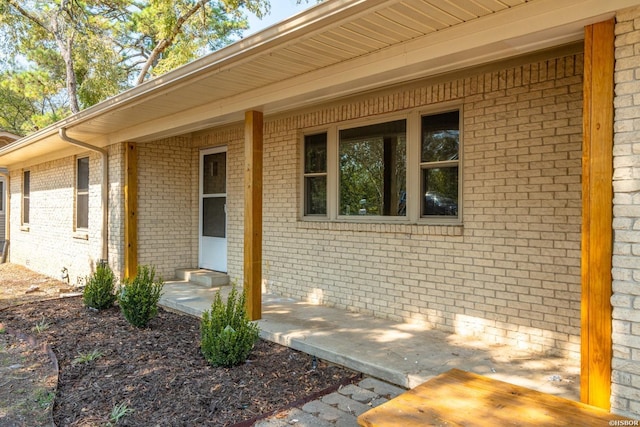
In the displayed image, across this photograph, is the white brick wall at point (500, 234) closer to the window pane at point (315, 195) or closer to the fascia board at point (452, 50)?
the window pane at point (315, 195)

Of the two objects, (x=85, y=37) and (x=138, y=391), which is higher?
(x=85, y=37)

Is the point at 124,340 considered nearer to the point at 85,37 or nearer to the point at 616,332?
the point at 616,332

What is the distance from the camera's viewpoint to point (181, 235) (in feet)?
25.7

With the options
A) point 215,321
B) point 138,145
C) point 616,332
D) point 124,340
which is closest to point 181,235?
point 138,145

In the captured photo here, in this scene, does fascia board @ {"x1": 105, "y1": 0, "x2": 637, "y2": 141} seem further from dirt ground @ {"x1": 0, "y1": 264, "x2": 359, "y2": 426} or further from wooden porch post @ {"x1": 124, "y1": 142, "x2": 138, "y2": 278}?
wooden porch post @ {"x1": 124, "y1": 142, "x2": 138, "y2": 278}

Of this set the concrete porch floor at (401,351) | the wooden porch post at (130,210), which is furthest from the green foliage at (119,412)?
the wooden porch post at (130,210)

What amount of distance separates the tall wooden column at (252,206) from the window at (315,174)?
135 centimetres

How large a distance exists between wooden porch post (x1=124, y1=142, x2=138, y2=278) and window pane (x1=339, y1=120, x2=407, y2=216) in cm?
359

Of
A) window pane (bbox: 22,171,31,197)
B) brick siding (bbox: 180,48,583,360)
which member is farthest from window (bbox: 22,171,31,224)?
brick siding (bbox: 180,48,583,360)

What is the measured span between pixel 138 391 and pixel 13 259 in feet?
37.3

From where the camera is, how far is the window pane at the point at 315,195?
602cm

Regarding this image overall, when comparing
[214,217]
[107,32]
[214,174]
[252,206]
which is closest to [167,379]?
[252,206]

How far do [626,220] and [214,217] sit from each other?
647 cm

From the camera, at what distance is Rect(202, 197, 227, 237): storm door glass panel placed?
758 cm
